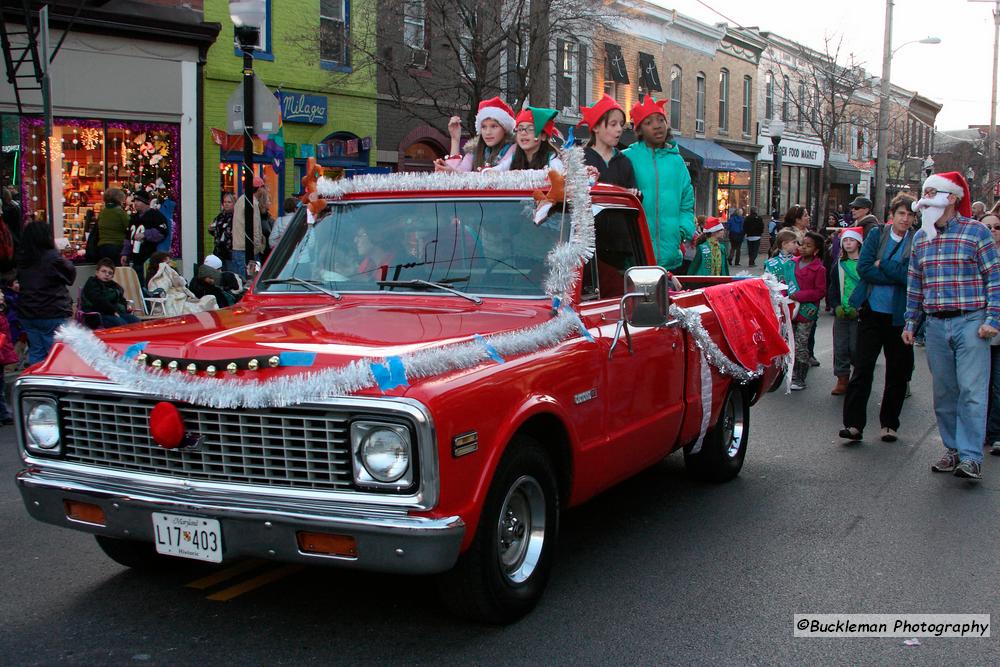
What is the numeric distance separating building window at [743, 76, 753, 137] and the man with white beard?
35.2m

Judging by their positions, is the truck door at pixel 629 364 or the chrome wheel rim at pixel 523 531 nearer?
the chrome wheel rim at pixel 523 531

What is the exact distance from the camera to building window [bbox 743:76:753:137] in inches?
1617

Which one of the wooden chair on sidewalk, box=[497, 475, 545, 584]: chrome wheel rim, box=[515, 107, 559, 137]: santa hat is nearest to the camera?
box=[497, 475, 545, 584]: chrome wheel rim

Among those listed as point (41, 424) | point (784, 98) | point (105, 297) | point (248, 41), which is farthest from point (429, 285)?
point (784, 98)

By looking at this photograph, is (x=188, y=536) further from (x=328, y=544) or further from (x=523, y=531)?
(x=523, y=531)

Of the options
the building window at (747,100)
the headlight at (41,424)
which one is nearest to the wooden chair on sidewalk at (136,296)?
the headlight at (41,424)

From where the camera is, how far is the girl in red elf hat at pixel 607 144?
6.95m

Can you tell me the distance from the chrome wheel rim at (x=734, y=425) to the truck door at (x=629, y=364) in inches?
47.2

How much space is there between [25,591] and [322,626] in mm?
1485

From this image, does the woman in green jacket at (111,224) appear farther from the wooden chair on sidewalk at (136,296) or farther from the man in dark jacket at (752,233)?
the man in dark jacket at (752,233)

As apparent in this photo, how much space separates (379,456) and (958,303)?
4754 millimetres

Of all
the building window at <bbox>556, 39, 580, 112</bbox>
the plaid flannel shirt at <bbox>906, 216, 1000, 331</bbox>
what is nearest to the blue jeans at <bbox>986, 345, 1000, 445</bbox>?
the plaid flannel shirt at <bbox>906, 216, 1000, 331</bbox>

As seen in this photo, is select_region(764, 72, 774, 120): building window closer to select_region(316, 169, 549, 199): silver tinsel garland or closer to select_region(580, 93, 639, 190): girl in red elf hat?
select_region(580, 93, 639, 190): girl in red elf hat

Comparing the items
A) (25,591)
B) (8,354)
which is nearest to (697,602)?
(25,591)
